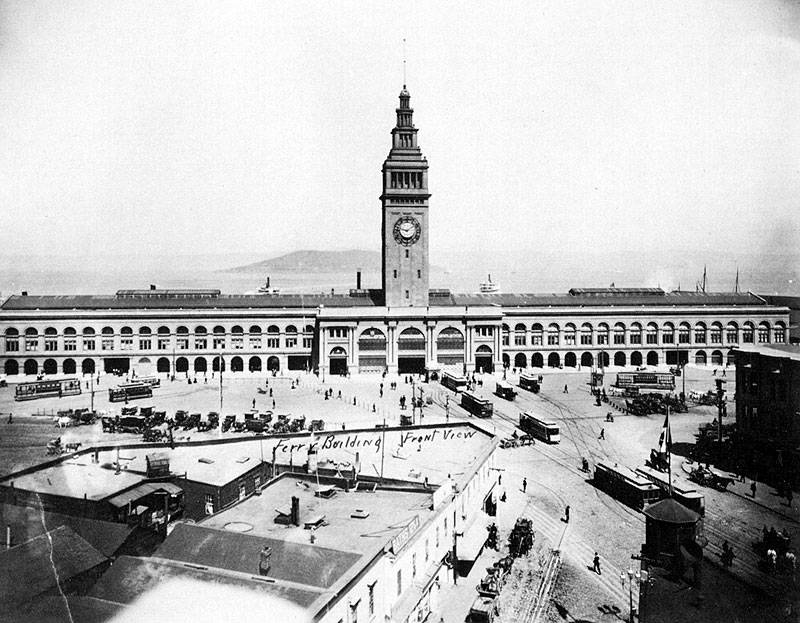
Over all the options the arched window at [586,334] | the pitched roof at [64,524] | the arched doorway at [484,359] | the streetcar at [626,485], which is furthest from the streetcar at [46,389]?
the arched window at [586,334]

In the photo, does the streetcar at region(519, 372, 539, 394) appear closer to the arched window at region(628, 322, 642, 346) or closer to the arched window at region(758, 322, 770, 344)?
the arched window at region(628, 322, 642, 346)

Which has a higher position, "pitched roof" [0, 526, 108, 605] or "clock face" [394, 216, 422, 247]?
"clock face" [394, 216, 422, 247]

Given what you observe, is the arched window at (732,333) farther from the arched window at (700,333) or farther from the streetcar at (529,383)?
the streetcar at (529,383)

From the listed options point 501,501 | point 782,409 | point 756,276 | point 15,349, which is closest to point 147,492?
point 501,501

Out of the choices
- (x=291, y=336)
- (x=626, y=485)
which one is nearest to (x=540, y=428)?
(x=626, y=485)

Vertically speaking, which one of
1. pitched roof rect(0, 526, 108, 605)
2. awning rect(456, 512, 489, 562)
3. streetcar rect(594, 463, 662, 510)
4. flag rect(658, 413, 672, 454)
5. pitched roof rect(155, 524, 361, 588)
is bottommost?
streetcar rect(594, 463, 662, 510)

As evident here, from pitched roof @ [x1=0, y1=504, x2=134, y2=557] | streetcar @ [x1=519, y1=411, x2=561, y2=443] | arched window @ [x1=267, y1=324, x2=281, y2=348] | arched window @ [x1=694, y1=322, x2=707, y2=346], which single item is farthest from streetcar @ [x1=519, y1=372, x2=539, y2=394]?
pitched roof @ [x1=0, y1=504, x2=134, y2=557]

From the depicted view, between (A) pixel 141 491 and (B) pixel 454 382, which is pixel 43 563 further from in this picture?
(B) pixel 454 382
